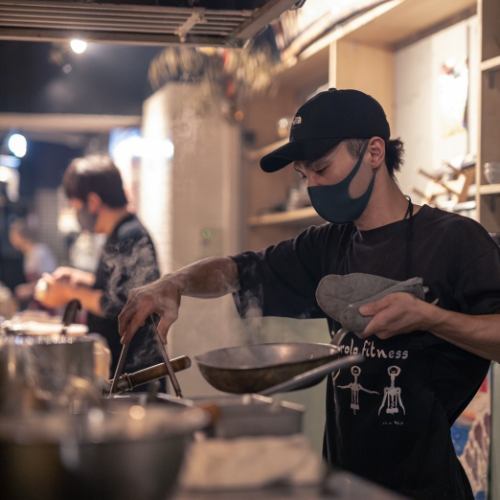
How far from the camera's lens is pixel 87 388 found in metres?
1.29

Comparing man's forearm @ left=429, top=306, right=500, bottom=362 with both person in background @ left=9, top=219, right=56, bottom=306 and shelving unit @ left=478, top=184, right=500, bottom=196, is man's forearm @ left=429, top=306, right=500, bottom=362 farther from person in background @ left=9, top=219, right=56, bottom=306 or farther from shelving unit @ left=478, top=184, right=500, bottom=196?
person in background @ left=9, top=219, right=56, bottom=306

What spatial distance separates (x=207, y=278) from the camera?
8.35ft

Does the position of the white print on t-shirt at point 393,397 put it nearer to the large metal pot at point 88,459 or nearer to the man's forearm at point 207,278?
the man's forearm at point 207,278

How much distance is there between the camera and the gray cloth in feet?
6.63

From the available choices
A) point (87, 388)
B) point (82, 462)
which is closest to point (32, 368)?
point (87, 388)

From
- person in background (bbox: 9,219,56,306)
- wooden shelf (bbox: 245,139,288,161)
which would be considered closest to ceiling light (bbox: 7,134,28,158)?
person in background (bbox: 9,219,56,306)

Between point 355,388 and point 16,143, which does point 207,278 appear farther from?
point 16,143

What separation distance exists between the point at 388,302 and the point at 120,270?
7.94 feet

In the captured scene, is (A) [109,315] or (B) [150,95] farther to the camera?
(B) [150,95]

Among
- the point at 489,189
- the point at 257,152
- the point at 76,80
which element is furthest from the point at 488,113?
the point at 76,80

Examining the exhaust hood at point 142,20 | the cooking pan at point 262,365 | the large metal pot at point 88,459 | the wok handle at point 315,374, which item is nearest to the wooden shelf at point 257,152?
the exhaust hood at point 142,20

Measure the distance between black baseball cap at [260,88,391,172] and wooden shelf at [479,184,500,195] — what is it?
3.47 ft

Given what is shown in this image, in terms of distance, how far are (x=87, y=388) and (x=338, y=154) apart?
129cm

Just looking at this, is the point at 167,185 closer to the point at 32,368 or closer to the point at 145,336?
the point at 145,336
